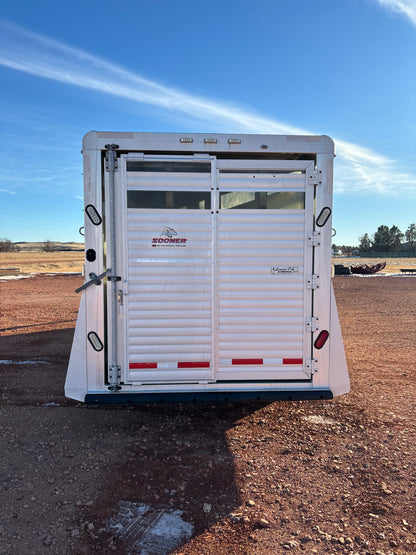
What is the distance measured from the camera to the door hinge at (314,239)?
4.14 meters

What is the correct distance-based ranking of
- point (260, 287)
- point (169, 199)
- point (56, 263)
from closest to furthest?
1. point (169, 199)
2. point (260, 287)
3. point (56, 263)

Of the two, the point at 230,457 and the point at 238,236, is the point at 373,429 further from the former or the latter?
the point at 238,236

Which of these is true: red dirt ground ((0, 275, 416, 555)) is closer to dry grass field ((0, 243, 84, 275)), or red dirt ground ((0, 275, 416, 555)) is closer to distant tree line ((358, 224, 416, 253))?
dry grass field ((0, 243, 84, 275))

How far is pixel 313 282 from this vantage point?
4172 mm

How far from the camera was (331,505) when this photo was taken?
3.22 m

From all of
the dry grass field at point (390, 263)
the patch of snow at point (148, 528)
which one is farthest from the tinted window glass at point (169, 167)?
the dry grass field at point (390, 263)

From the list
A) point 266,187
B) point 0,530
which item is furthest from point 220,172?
point 0,530

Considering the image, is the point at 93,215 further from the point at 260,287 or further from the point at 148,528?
the point at 148,528

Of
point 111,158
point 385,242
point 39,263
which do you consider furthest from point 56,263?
point 385,242

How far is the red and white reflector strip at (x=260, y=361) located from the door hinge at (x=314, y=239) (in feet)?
3.85

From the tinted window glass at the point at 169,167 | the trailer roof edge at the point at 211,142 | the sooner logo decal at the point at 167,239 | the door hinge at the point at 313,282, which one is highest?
the trailer roof edge at the point at 211,142

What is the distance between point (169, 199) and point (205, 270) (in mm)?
779

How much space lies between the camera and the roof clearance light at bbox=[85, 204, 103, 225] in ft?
13.1

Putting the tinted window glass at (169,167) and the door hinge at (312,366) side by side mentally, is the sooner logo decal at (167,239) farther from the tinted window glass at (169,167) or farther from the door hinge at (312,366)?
the door hinge at (312,366)
